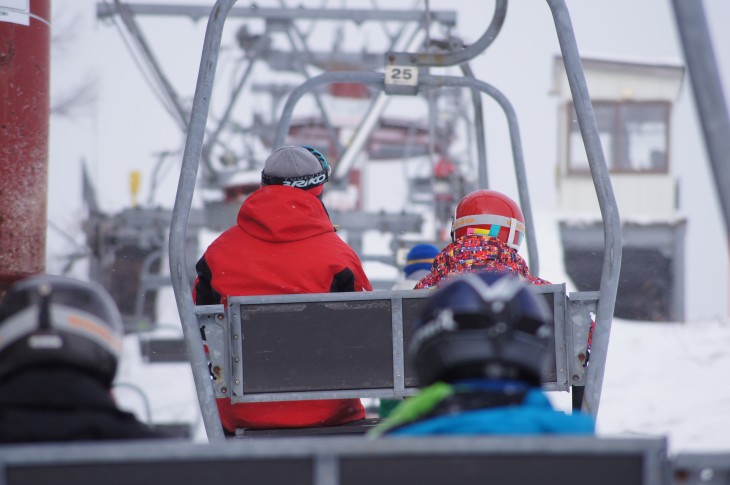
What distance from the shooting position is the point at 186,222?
3.15 m

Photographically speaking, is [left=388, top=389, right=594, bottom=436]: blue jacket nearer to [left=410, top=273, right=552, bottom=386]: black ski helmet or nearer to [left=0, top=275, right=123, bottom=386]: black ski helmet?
[left=410, top=273, right=552, bottom=386]: black ski helmet

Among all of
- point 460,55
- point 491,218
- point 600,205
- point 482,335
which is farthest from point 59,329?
point 460,55

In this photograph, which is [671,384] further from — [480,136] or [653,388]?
[480,136]

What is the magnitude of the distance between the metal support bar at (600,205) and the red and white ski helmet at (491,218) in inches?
22.7

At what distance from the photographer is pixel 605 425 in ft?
31.2

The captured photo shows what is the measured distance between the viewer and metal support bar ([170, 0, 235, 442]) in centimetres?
309

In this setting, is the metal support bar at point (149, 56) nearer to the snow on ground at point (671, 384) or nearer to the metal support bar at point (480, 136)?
the snow on ground at point (671, 384)

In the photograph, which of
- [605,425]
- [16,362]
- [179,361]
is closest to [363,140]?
[179,361]

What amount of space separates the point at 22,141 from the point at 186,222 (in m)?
0.94

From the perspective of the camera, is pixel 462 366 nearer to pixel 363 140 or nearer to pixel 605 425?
pixel 605 425

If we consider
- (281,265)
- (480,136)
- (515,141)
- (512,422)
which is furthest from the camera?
(480,136)

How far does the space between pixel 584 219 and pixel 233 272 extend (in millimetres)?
19080

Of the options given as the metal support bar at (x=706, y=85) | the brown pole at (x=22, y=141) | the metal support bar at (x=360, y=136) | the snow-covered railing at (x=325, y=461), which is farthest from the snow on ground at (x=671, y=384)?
the snow-covered railing at (x=325, y=461)

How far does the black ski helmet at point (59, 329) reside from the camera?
189 centimetres
